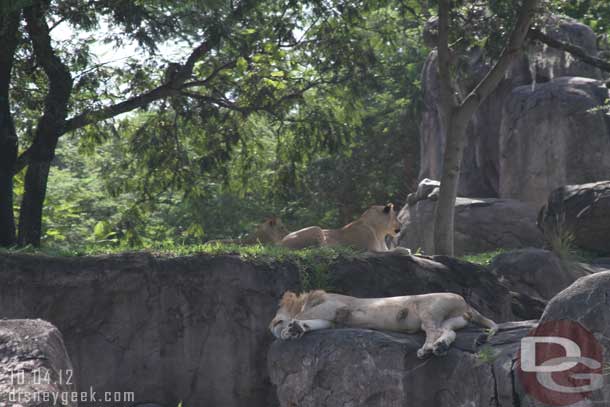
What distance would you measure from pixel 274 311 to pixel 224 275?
729mm

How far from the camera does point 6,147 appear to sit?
14.3 meters

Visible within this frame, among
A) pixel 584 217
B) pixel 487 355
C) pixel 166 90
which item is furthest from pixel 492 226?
pixel 487 355

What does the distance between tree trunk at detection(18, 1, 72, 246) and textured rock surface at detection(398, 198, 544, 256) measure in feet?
27.8

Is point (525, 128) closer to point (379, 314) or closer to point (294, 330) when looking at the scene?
point (379, 314)

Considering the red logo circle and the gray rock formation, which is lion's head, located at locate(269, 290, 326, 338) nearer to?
the gray rock formation

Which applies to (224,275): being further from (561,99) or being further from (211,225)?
(211,225)

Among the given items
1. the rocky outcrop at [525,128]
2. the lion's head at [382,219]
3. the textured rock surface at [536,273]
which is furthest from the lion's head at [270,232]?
the rocky outcrop at [525,128]

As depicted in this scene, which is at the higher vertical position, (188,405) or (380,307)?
(380,307)

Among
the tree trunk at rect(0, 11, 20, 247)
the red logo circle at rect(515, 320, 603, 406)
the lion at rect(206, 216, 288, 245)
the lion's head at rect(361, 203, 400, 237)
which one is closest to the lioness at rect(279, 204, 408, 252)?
the lion's head at rect(361, 203, 400, 237)

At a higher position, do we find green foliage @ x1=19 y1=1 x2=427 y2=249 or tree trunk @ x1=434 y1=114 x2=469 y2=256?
green foliage @ x1=19 y1=1 x2=427 y2=249

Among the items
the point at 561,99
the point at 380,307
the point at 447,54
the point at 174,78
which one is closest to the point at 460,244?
the point at 561,99

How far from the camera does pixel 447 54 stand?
15336 millimetres

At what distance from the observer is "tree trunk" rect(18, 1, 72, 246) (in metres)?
14.4

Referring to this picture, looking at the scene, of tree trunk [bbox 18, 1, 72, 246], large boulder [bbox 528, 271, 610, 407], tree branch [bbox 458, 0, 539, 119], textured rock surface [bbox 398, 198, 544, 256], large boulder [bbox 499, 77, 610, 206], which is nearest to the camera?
large boulder [bbox 528, 271, 610, 407]
